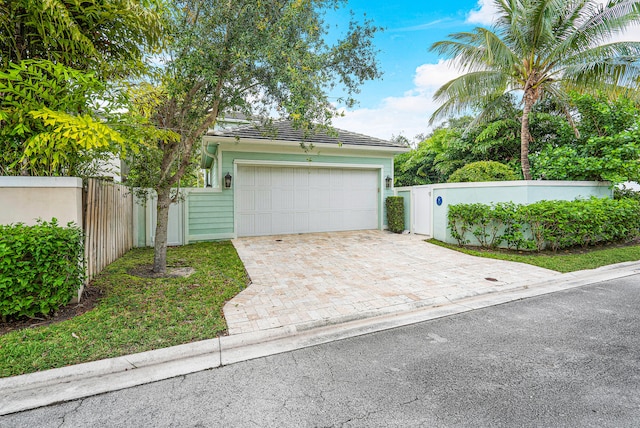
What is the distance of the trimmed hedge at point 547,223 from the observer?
7262 mm

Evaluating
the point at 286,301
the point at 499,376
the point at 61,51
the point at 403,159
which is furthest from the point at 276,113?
the point at 403,159

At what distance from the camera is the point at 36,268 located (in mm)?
3256

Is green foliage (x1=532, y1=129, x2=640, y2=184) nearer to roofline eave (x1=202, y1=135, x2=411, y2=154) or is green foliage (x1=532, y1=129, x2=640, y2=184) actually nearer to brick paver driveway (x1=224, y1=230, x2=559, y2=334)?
brick paver driveway (x1=224, y1=230, x2=559, y2=334)

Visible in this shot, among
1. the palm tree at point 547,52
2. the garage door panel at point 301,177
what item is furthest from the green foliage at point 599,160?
the garage door panel at point 301,177

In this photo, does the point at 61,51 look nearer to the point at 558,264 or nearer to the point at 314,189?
the point at 314,189

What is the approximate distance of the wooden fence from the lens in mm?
4688

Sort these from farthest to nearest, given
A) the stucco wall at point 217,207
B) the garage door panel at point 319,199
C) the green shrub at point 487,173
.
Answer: the garage door panel at point 319,199, the green shrub at point 487,173, the stucco wall at point 217,207

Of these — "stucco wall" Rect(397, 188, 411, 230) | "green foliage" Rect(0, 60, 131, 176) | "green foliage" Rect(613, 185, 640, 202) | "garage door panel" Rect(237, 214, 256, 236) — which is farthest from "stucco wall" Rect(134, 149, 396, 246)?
"green foliage" Rect(613, 185, 640, 202)

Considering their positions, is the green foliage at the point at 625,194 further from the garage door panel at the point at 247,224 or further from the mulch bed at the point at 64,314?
the mulch bed at the point at 64,314

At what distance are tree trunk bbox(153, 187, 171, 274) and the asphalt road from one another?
3.42 meters

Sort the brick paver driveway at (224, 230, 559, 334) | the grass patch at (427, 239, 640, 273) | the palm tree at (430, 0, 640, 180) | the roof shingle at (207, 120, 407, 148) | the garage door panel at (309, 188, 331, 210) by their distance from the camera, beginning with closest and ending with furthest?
the brick paver driveway at (224, 230, 559, 334), the grass patch at (427, 239, 640, 273), the palm tree at (430, 0, 640, 180), the roof shingle at (207, 120, 407, 148), the garage door panel at (309, 188, 331, 210)

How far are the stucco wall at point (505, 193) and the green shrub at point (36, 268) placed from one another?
8.60 meters

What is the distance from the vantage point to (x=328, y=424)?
80.9 inches

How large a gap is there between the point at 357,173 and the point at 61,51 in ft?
28.8
